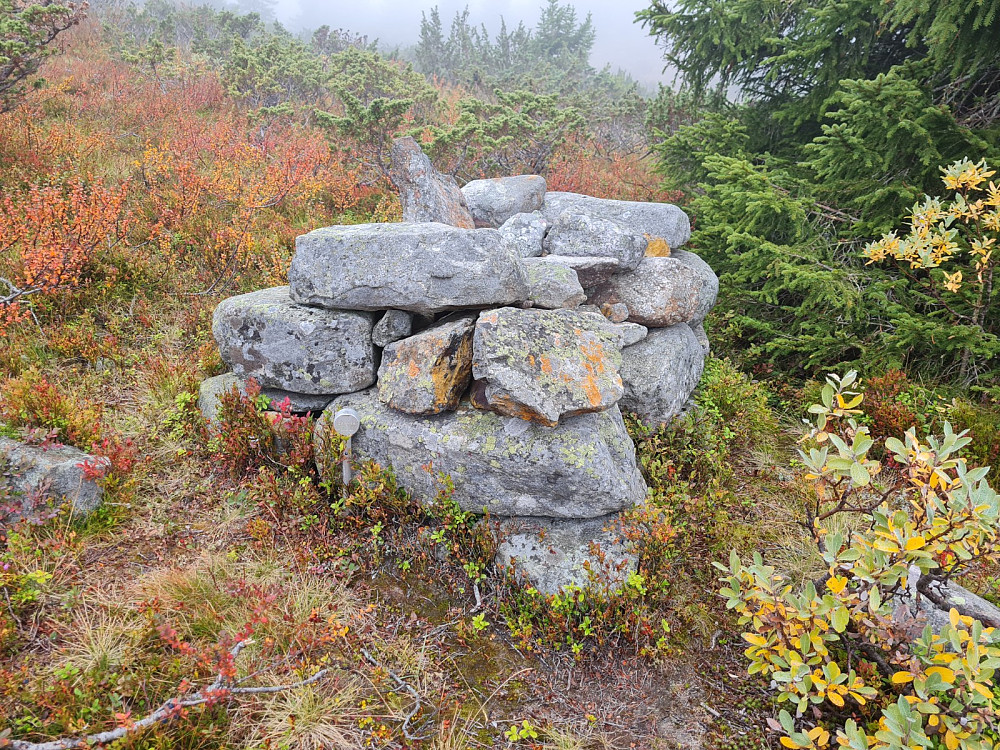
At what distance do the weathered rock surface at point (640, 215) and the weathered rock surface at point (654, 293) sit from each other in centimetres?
82

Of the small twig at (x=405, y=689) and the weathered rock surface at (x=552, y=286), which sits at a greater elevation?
the weathered rock surface at (x=552, y=286)

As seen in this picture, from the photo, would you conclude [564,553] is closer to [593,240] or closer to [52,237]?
[593,240]

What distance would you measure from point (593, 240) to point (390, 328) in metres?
2.53

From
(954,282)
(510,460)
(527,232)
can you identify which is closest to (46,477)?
(510,460)

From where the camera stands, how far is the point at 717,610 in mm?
3998

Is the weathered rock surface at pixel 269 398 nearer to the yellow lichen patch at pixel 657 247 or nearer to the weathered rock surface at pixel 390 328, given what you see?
the weathered rock surface at pixel 390 328

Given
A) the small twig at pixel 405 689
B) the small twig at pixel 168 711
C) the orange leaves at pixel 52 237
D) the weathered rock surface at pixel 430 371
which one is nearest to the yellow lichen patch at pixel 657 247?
the weathered rock surface at pixel 430 371

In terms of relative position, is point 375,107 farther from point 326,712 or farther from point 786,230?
point 326,712

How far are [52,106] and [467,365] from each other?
1078 cm

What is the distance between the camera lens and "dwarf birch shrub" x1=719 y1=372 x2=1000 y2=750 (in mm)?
2660

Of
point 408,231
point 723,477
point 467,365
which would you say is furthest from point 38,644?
point 723,477

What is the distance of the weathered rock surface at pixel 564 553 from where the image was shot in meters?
3.92

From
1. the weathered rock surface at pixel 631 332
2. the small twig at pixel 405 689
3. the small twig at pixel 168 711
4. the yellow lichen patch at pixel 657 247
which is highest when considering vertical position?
the yellow lichen patch at pixel 657 247

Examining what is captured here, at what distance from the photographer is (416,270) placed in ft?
14.2
